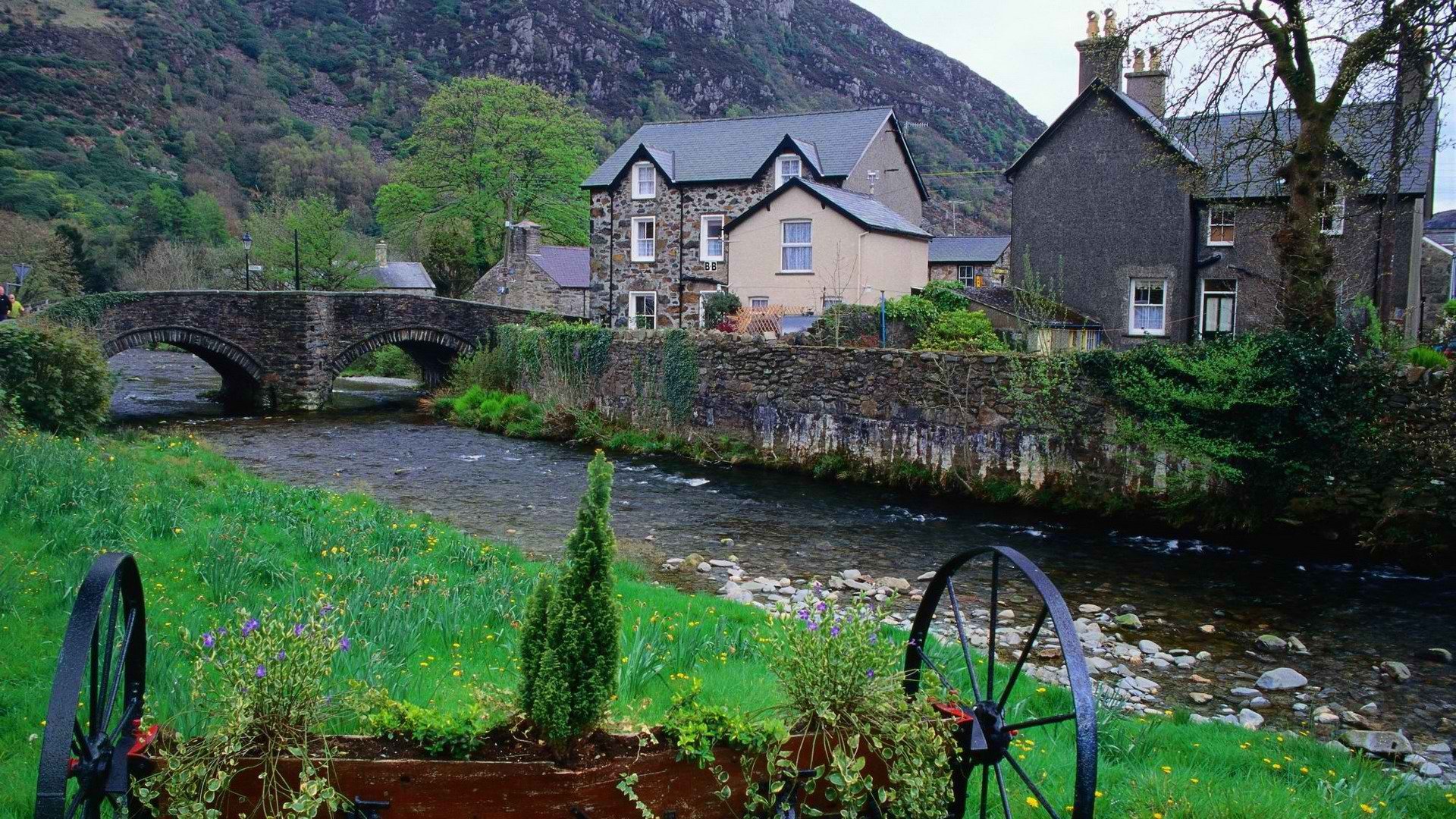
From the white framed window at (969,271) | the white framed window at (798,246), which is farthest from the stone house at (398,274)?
the white framed window at (798,246)

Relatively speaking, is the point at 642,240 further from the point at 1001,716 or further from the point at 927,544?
the point at 1001,716

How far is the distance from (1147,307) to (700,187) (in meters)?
15.6

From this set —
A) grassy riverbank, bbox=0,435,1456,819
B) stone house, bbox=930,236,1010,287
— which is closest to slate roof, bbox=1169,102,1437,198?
grassy riverbank, bbox=0,435,1456,819

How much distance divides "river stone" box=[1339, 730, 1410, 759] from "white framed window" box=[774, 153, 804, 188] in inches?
1097

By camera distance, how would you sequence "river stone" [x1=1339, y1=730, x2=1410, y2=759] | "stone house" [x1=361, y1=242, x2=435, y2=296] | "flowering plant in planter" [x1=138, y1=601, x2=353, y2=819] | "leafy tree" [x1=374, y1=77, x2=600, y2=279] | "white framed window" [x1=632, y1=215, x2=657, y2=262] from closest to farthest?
"flowering plant in planter" [x1=138, y1=601, x2=353, y2=819], "river stone" [x1=1339, y1=730, x2=1410, y2=759], "white framed window" [x1=632, y1=215, x2=657, y2=262], "leafy tree" [x1=374, y1=77, x2=600, y2=279], "stone house" [x1=361, y1=242, x2=435, y2=296]

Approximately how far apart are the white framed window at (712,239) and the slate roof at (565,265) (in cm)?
1137

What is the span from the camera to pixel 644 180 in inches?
1403

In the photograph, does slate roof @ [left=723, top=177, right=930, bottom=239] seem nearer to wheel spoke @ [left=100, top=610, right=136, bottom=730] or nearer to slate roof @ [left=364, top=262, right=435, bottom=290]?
wheel spoke @ [left=100, top=610, right=136, bottom=730]

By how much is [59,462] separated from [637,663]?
7.73 m

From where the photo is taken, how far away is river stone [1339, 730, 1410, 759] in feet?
22.6

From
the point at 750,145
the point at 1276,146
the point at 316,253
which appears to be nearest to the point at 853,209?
the point at 750,145

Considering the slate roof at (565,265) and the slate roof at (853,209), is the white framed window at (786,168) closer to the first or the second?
the slate roof at (853,209)

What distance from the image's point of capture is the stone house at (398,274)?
181ft

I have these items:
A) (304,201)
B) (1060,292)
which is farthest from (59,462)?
(304,201)
